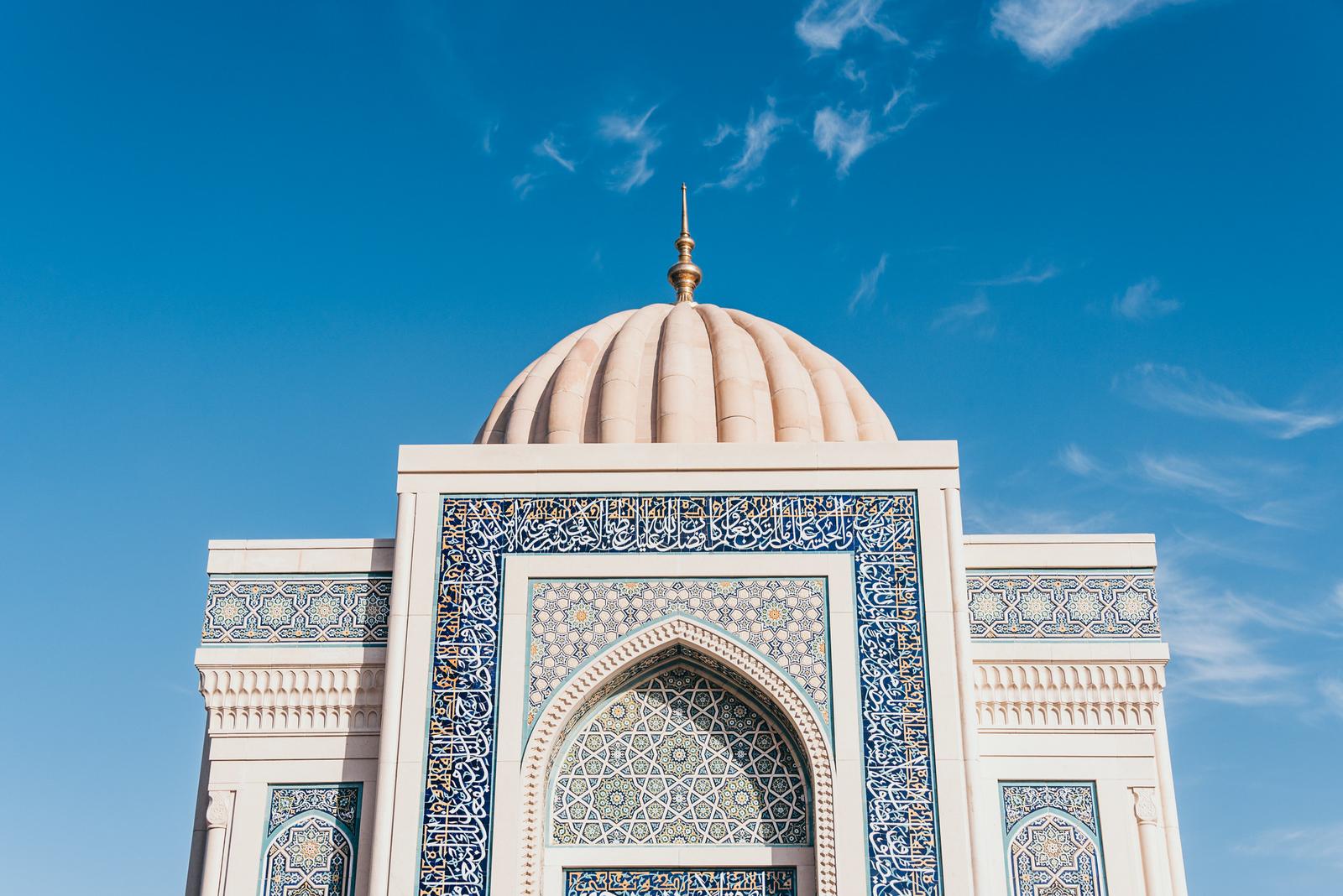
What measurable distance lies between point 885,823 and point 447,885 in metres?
1.58

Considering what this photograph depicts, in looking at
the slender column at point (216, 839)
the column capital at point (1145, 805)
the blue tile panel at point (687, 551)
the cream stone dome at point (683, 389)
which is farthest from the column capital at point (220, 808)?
the column capital at point (1145, 805)

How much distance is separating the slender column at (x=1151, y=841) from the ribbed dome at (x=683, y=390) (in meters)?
2.13

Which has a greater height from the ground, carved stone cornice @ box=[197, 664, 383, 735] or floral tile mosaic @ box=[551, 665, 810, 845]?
carved stone cornice @ box=[197, 664, 383, 735]

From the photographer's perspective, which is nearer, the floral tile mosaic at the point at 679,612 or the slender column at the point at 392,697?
the slender column at the point at 392,697

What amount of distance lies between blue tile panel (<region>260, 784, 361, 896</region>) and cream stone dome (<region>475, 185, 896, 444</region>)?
216 centimetres

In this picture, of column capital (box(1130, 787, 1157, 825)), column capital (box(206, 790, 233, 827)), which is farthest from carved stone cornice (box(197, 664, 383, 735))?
column capital (box(1130, 787, 1157, 825))

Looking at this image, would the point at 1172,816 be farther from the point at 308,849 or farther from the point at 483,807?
the point at 308,849

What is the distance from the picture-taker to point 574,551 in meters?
6.52

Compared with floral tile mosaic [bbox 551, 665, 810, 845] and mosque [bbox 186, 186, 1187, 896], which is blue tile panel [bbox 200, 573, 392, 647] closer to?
mosque [bbox 186, 186, 1187, 896]

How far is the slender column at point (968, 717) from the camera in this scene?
6.01 m

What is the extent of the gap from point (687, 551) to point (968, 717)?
1.23 m

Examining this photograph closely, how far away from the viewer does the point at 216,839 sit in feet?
20.8

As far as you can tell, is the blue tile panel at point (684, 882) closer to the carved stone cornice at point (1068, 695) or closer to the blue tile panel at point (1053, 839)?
the blue tile panel at point (1053, 839)

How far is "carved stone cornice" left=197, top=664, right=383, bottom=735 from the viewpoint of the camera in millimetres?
6516
